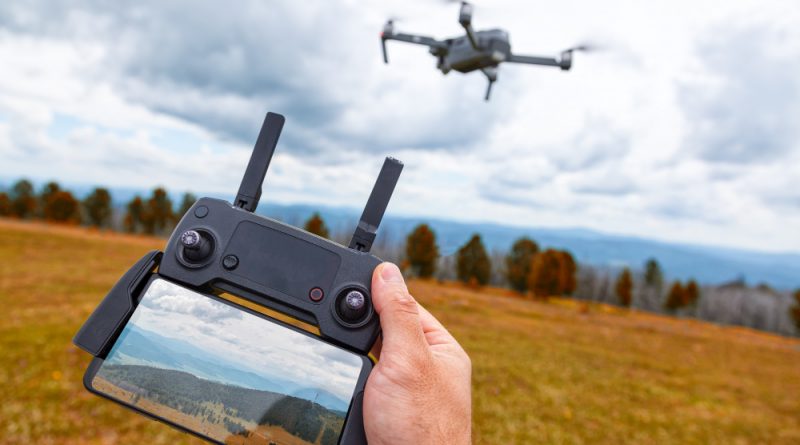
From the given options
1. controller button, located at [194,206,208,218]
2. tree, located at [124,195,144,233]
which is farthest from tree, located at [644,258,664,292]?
controller button, located at [194,206,208,218]

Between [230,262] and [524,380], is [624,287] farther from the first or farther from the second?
[230,262]

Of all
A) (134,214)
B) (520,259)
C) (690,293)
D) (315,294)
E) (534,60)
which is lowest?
(134,214)

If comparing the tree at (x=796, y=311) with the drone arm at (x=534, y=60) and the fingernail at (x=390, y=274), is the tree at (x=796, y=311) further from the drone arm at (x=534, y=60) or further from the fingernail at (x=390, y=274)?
the fingernail at (x=390, y=274)

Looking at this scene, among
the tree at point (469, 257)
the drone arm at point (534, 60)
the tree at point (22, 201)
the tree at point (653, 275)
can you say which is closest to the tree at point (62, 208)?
the tree at point (22, 201)

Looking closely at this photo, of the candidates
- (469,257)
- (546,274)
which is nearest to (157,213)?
(546,274)

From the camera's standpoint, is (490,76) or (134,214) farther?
(134,214)

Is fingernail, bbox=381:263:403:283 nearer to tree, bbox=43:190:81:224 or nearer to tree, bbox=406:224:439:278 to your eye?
tree, bbox=406:224:439:278
